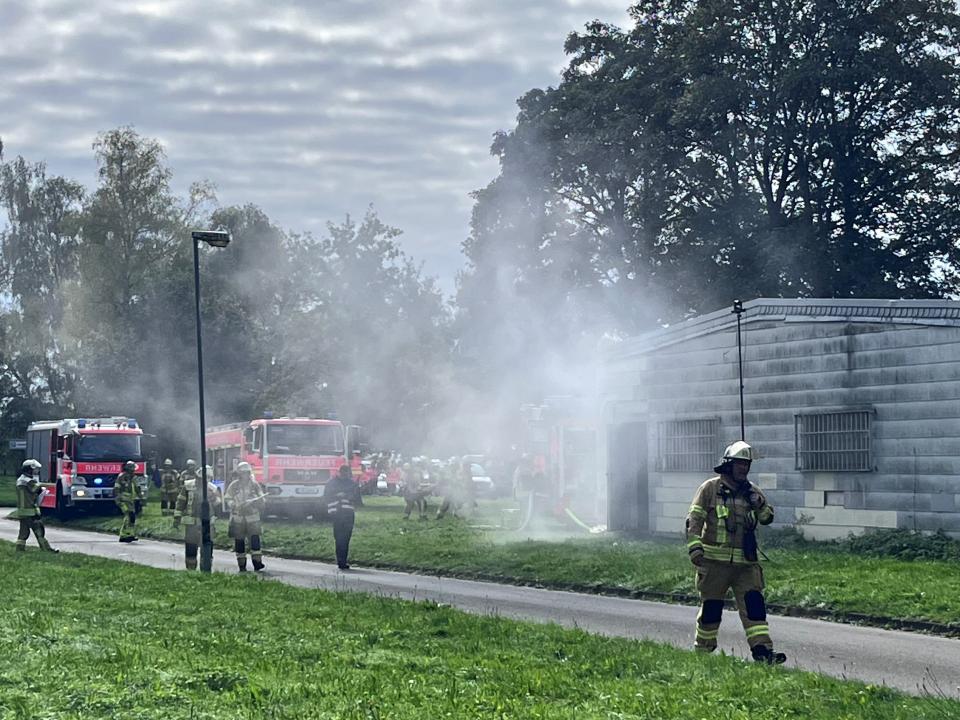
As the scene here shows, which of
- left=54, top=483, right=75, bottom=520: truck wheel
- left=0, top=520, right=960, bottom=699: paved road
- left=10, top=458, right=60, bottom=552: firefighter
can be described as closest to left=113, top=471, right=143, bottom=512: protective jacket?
left=10, top=458, right=60, bottom=552: firefighter

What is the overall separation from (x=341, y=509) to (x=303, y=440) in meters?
14.8

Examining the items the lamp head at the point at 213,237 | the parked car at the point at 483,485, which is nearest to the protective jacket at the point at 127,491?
the lamp head at the point at 213,237

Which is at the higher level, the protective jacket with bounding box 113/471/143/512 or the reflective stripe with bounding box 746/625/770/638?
the protective jacket with bounding box 113/471/143/512

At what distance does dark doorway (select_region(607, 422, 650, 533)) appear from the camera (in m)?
28.0

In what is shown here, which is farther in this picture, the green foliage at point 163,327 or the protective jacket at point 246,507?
the green foliage at point 163,327

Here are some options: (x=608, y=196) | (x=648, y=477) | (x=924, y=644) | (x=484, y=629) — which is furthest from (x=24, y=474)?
(x=608, y=196)

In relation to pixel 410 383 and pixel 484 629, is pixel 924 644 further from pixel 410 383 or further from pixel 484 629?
pixel 410 383

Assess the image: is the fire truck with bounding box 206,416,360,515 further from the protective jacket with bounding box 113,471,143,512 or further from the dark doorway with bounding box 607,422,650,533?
the dark doorway with bounding box 607,422,650,533

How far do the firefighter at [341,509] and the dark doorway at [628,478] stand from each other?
6920mm

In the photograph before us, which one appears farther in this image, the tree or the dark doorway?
the tree

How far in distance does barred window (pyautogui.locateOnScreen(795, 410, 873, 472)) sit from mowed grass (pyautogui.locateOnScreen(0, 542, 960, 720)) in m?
10.2

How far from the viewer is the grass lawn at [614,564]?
15867 millimetres

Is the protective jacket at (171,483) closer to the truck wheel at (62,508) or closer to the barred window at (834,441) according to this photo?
the truck wheel at (62,508)

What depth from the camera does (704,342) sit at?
26062mm
